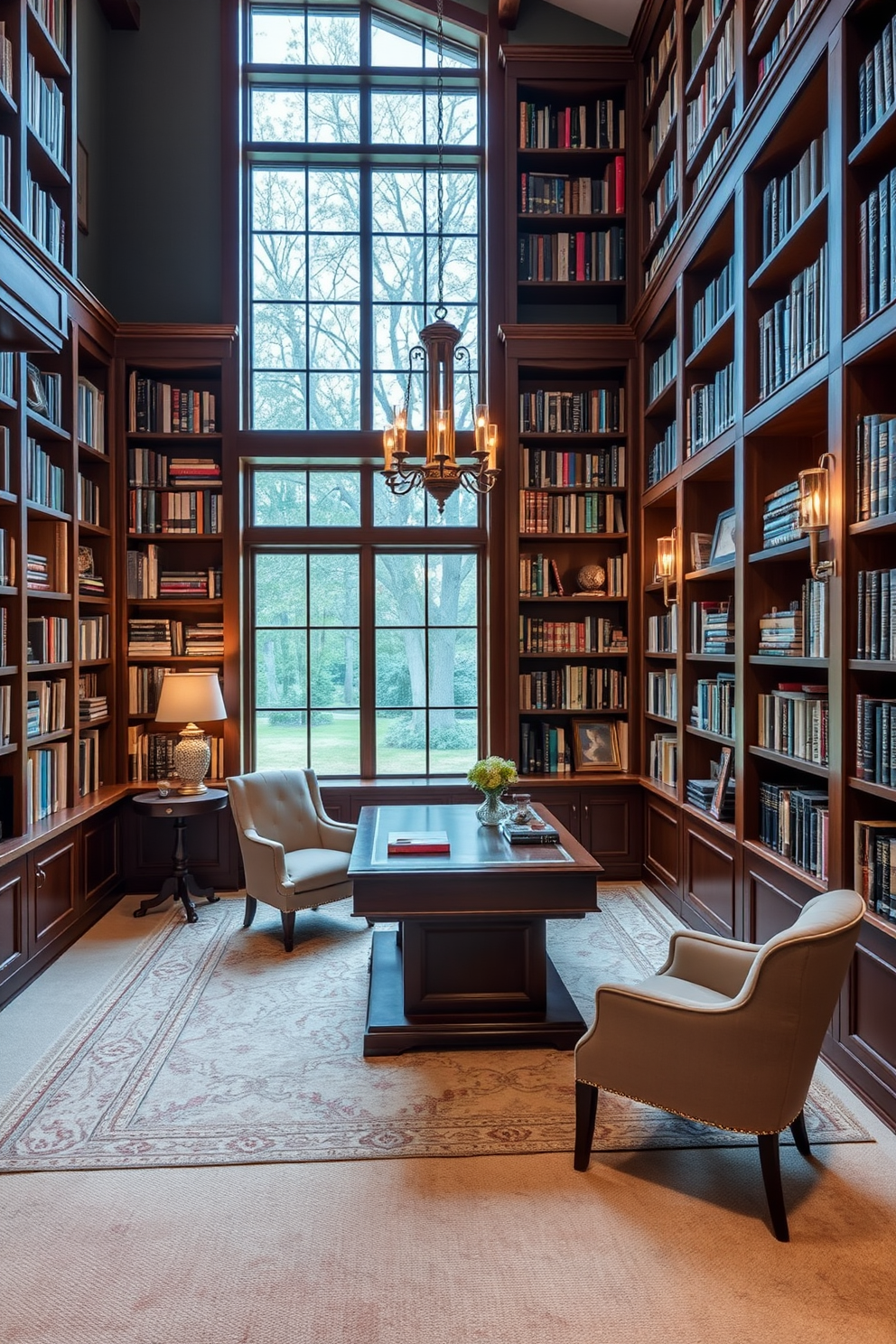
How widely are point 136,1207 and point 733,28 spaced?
5.34 meters

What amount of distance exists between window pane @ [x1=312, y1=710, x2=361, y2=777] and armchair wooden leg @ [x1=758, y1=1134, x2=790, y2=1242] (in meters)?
4.00

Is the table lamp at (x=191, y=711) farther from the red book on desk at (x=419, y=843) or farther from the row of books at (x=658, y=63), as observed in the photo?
the row of books at (x=658, y=63)

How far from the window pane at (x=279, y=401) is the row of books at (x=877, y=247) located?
391 cm

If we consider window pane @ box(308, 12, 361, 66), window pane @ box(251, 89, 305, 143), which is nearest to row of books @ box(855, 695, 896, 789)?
window pane @ box(251, 89, 305, 143)

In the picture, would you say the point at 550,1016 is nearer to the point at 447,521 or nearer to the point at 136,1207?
the point at 136,1207

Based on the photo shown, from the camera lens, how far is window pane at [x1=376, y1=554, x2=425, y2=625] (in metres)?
5.90

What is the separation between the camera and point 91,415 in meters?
5.12

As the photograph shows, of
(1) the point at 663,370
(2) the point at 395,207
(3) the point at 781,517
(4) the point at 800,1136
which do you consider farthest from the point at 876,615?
(2) the point at 395,207

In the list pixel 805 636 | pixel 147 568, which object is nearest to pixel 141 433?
pixel 147 568

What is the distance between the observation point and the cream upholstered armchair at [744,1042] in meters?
2.13

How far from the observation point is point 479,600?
5930 mm

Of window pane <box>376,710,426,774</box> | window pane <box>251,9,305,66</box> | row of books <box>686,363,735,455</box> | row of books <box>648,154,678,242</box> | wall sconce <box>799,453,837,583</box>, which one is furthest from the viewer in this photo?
window pane <box>376,710,426,774</box>

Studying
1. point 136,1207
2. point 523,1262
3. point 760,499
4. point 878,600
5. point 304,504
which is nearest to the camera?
point 523,1262

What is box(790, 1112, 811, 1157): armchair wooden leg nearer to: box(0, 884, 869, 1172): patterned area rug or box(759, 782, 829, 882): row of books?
box(0, 884, 869, 1172): patterned area rug
